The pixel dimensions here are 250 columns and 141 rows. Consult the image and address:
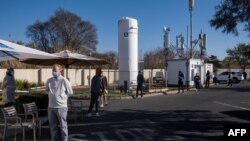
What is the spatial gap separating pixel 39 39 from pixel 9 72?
6470 centimetres

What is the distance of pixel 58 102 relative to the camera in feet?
35.2

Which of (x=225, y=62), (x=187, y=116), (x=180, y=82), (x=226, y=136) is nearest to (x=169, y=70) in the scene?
(x=180, y=82)

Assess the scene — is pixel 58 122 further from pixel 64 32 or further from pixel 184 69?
pixel 64 32

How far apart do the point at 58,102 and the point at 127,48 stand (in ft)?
87.3

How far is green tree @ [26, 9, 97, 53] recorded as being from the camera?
79750mm

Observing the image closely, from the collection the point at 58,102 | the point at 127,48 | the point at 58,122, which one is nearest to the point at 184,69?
the point at 127,48

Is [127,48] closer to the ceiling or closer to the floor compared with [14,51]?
closer to the ceiling

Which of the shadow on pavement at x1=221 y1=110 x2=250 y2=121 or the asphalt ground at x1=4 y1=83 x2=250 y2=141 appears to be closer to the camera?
the asphalt ground at x1=4 y1=83 x2=250 y2=141

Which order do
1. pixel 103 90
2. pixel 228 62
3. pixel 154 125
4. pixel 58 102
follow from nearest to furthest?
pixel 58 102 → pixel 154 125 → pixel 103 90 → pixel 228 62

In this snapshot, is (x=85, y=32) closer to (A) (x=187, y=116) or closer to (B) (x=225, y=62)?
(B) (x=225, y=62)

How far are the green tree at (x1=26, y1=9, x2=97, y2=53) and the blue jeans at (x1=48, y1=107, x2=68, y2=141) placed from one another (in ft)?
223

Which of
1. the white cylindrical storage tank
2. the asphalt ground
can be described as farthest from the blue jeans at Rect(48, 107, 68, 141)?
the white cylindrical storage tank

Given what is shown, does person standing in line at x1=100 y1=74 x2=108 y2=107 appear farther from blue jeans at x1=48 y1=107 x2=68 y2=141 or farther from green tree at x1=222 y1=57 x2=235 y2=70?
green tree at x1=222 y1=57 x2=235 y2=70

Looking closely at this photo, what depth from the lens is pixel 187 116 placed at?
1811 cm
